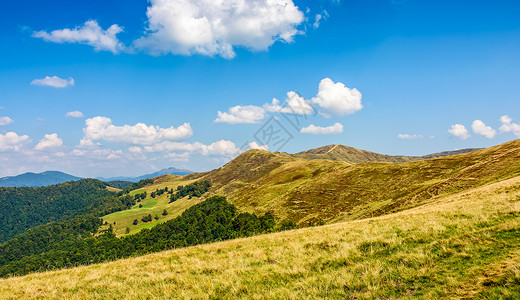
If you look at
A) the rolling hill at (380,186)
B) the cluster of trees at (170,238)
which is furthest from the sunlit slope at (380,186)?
the cluster of trees at (170,238)

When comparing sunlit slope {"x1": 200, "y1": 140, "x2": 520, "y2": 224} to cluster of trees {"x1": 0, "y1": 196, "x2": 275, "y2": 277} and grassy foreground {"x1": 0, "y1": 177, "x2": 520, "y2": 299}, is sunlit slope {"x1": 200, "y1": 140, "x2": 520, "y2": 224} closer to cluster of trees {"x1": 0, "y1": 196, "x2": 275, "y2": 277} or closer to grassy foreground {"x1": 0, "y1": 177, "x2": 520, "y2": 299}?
cluster of trees {"x1": 0, "y1": 196, "x2": 275, "y2": 277}

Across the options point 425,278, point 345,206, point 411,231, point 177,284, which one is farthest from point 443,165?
point 177,284

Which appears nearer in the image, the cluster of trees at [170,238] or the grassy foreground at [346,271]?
the grassy foreground at [346,271]

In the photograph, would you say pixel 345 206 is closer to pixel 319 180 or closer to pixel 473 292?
pixel 319 180

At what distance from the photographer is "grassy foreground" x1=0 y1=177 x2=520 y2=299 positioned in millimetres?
8695

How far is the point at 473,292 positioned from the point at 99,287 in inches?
660

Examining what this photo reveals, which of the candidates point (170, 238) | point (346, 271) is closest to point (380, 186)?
point (346, 271)

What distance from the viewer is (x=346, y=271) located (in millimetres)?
11055

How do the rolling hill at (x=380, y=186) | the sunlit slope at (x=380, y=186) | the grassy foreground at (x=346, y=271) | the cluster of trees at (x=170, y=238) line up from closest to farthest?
the grassy foreground at (x=346, y=271), the rolling hill at (x=380, y=186), the sunlit slope at (x=380, y=186), the cluster of trees at (x=170, y=238)

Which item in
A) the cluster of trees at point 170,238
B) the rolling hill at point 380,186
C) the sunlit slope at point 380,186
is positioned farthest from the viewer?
the cluster of trees at point 170,238

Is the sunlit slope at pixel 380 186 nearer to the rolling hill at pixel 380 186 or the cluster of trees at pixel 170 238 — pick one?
the rolling hill at pixel 380 186

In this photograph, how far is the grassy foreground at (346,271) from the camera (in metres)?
8.70

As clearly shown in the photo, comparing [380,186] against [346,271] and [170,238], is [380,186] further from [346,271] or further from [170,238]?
[170,238]

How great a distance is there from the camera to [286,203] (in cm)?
11050
